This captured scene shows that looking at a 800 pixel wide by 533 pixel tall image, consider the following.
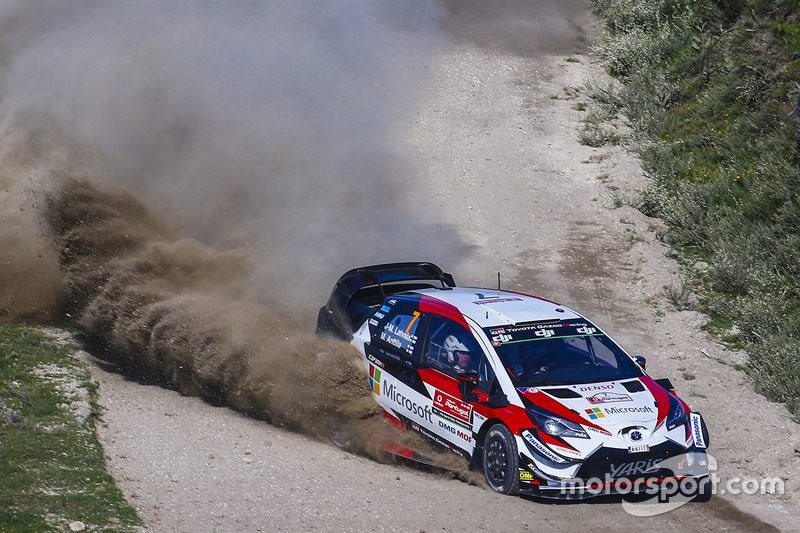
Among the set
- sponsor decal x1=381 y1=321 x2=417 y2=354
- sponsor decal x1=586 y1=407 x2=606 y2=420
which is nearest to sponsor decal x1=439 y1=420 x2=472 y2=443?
sponsor decal x1=381 y1=321 x2=417 y2=354

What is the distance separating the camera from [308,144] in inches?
621

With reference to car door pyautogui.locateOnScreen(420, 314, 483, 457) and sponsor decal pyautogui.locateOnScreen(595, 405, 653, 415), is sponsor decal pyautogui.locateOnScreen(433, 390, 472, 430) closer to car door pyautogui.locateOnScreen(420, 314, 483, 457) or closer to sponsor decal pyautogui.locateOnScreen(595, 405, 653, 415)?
car door pyautogui.locateOnScreen(420, 314, 483, 457)

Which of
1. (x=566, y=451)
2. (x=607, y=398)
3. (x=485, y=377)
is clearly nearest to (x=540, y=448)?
(x=566, y=451)

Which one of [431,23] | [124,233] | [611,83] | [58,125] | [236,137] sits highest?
[431,23]

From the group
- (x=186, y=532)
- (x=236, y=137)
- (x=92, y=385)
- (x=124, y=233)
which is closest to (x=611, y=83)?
(x=236, y=137)

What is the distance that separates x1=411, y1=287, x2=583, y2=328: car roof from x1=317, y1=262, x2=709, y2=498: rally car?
1 centimetres

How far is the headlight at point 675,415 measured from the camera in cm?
642

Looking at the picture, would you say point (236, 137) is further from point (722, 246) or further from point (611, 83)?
point (611, 83)

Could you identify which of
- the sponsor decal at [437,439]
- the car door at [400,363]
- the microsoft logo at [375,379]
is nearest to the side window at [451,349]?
the car door at [400,363]

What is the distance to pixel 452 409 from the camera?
691cm

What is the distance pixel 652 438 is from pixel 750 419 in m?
3.00

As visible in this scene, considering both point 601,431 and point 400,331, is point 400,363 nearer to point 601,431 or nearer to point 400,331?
point 400,331

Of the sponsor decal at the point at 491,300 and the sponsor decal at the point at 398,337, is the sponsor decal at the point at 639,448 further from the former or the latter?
the sponsor decal at the point at 398,337

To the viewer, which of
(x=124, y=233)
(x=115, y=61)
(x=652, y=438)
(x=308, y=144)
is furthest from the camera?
(x=308, y=144)
